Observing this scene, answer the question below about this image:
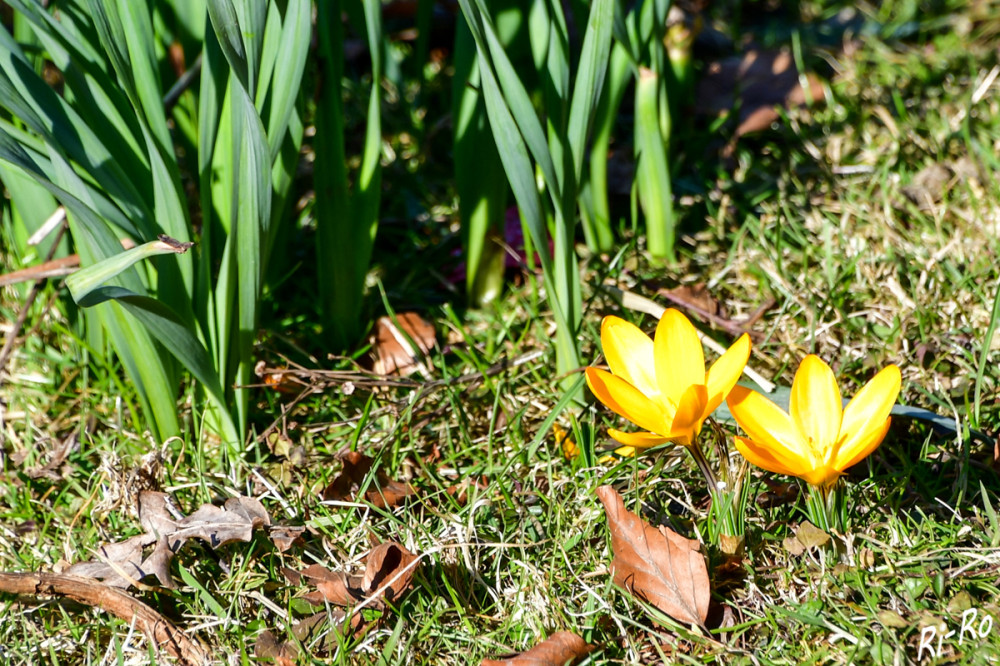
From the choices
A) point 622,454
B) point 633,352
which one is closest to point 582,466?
point 622,454

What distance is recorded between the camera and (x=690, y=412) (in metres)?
1.09

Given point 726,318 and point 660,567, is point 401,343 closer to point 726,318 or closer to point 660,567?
point 726,318

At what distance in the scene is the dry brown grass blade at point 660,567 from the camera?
46.9 inches

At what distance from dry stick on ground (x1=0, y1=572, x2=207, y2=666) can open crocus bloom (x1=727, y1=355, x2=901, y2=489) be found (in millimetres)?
841

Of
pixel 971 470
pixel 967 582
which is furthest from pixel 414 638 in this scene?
pixel 971 470

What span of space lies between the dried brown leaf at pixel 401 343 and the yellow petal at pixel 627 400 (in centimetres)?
62

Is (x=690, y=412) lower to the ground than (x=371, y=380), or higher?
higher

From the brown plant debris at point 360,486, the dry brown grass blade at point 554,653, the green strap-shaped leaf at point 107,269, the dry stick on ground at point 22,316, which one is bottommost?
the dry brown grass blade at point 554,653

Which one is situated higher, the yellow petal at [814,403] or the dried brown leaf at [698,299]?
the yellow petal at [814,403]

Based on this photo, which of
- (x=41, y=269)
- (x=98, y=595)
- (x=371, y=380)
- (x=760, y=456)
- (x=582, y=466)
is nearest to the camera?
(x=760, y=456)

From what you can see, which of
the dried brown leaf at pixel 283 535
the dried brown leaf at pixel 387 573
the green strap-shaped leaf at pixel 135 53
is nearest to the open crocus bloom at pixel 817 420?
the dried brown leaf at pixel 387 573

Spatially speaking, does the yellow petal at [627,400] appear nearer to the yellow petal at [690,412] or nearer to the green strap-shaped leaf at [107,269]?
the yellow petal at [690,412]

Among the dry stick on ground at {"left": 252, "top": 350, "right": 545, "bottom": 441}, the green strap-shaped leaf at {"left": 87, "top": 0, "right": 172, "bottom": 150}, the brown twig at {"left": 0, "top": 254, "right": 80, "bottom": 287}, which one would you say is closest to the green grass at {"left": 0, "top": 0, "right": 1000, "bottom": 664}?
the dry stick on ground at {"left": 252, "top": 350, "right": 545, "bottom": 441}

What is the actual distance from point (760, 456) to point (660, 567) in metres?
0.24
